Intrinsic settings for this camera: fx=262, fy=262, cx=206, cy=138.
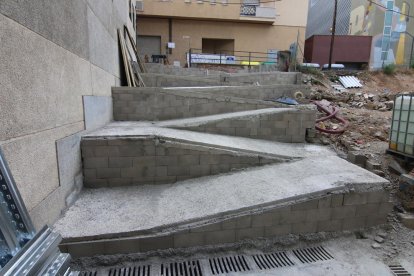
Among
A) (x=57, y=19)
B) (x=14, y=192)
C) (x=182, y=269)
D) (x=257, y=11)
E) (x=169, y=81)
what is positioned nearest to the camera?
(x=14, y=192)

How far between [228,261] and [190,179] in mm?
1409

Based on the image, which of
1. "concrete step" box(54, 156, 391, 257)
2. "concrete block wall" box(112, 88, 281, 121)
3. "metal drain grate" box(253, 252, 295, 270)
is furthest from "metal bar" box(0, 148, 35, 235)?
"concrete block wall" box(112, 88, 281, 121)

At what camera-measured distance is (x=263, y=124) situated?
17.3 feet

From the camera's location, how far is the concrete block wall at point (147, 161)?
147 inches

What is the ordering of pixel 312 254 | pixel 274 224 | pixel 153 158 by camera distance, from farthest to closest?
pixel 153 158, pixel 274 224, pixel 312 254

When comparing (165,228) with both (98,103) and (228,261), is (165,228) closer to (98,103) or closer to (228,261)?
(228,261)

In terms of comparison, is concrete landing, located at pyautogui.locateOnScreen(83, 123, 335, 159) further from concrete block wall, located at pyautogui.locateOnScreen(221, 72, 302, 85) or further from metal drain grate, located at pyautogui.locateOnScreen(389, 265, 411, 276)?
concrete block wall, located at pyautogui.locateOnScreen(221, 72, 302, 85)

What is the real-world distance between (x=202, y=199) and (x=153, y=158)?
102 cm

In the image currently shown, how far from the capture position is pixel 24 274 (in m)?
1.22

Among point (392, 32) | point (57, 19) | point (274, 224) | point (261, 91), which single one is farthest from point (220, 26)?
point (274, 224)

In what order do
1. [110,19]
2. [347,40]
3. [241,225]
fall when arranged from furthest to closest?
[347,40] → [110,19] → [241,225]

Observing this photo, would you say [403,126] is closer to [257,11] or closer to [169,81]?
[169,81]

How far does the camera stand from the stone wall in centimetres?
198

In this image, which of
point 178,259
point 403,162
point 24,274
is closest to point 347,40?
point 403,162
